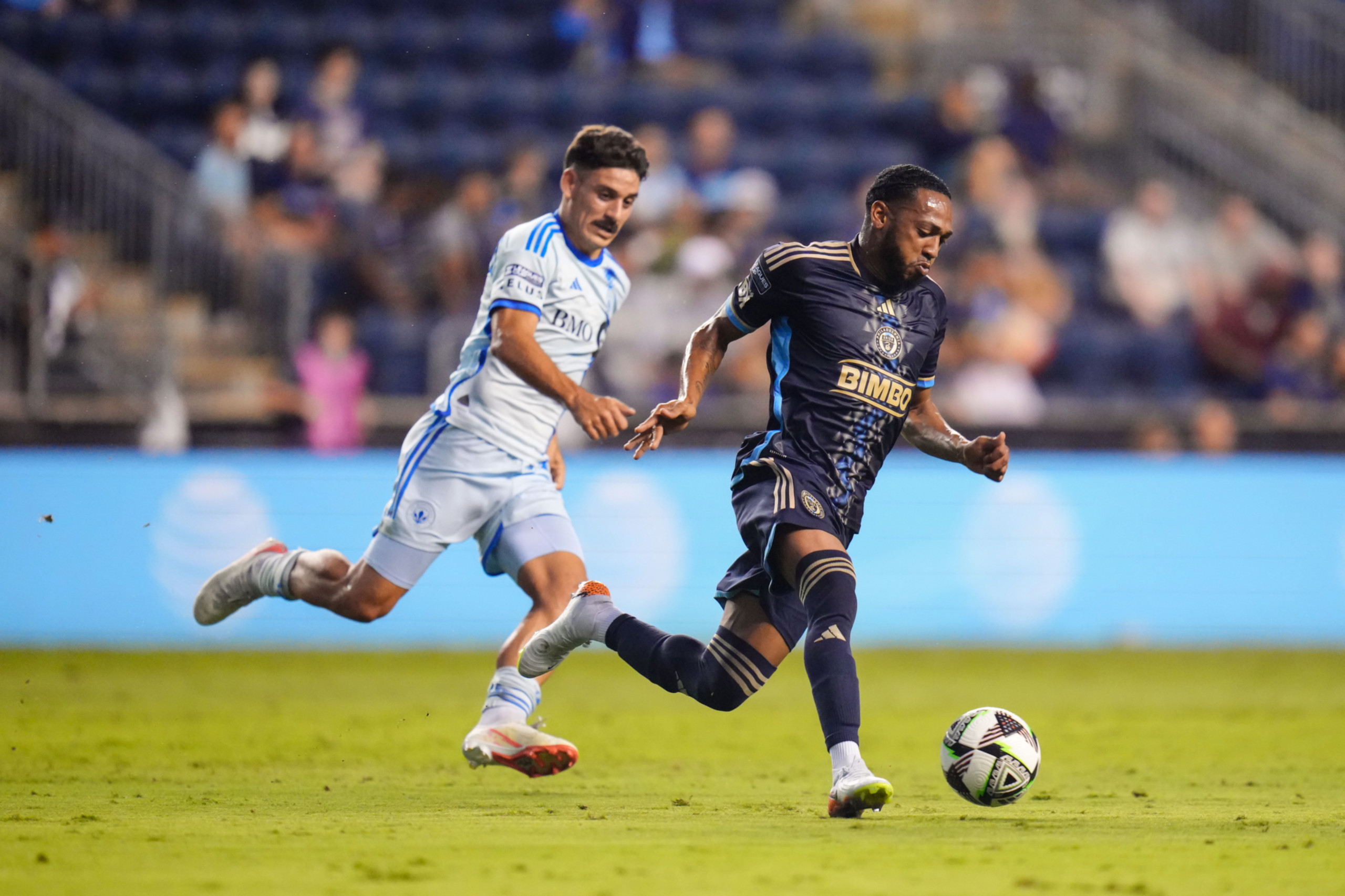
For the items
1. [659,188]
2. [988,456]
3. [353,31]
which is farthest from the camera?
[353,31]

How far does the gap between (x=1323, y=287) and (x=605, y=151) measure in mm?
12116

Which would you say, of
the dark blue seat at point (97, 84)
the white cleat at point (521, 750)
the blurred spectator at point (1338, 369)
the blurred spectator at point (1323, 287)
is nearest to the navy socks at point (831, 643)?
the white cleat at point (521, 750)

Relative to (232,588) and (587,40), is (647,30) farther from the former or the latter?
(232,588)

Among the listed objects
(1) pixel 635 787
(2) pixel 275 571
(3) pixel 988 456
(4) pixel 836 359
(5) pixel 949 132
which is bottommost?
(1) pixel 635 787

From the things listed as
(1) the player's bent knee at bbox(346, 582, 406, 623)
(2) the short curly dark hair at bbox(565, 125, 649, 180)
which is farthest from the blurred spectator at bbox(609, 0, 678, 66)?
(1) the player's bent knee at bbox(346, 582, 406, 623)

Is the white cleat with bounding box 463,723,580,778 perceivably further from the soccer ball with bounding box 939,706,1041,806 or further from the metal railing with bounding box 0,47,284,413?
the metal railing with bounding box 0,47,284,413

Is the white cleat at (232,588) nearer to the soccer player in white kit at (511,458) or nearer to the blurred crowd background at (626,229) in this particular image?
the soccer player in white kit at (511,458)

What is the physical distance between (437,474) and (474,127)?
11882 millimetres

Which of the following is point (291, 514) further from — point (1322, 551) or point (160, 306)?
point (1322, 551)

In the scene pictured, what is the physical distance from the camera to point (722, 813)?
239 inches

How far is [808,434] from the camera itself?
6211 mm

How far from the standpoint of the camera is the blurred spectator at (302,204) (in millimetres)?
15547

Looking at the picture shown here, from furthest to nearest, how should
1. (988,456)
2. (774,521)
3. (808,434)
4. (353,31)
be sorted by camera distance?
(353,31)
(988,456)
(808,434)
(774,521)

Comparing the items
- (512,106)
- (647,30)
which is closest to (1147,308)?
(647,30)
